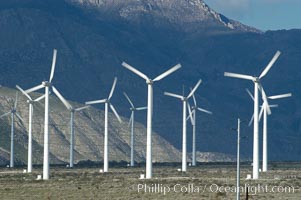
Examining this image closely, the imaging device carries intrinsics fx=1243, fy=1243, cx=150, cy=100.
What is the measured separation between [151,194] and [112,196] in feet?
11.8

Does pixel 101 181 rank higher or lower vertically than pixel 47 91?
lower

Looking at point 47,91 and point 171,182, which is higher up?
point 47,91

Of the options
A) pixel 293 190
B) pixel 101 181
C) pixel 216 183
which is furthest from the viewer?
pixel 101 181

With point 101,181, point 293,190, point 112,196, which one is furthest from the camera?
point 101,181

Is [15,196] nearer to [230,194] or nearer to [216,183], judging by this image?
[230,194]

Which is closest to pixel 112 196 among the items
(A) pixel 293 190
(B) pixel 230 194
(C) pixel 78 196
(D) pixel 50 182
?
(C) pixel 78 196

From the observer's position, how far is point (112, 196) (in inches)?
3457

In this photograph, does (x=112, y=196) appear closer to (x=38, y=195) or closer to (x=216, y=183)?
(x=38, y=195)

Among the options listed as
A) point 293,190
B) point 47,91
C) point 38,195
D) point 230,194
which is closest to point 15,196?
point 38,195

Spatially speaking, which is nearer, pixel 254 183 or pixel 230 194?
pixel 230 194

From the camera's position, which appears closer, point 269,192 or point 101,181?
point 269,192

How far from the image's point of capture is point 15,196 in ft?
290

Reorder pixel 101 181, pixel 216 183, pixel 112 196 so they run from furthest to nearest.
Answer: pixel 101 181 → pixel 216 183 → pixel 112 196

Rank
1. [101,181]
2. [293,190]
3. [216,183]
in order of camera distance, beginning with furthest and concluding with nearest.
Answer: [101,181] → [216,183] → [293,190]
